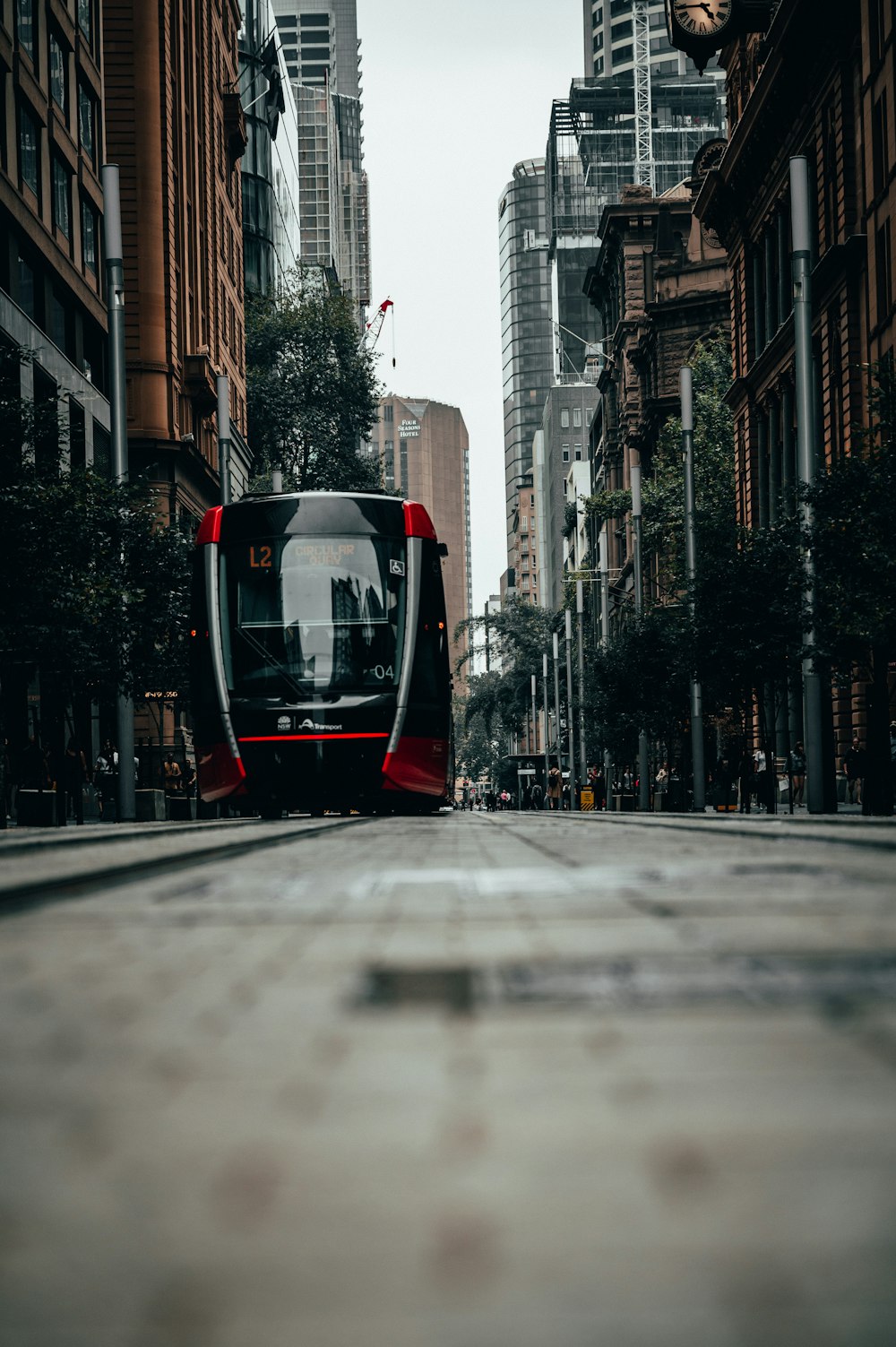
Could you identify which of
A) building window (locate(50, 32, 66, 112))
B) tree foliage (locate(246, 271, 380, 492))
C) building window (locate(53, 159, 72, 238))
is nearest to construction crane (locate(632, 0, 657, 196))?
tree foliage (locate(246, 271, 380, 492))

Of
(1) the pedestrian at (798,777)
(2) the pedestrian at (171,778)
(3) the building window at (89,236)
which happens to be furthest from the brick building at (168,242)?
(1) the pedestrian at (798,777)

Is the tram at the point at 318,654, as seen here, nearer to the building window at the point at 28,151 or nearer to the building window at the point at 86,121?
the building window at the point at 28,151

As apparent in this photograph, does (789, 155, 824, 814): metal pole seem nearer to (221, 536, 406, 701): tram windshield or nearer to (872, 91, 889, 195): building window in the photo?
(221, 536, 406, 701): tram windshield

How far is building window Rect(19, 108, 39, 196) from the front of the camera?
31.4 meters

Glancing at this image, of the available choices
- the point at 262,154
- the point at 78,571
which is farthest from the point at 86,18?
the point at 262,154

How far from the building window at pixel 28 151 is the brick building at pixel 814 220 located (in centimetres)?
1582

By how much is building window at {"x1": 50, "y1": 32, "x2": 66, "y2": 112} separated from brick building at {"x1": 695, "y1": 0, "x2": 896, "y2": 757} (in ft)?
54.5

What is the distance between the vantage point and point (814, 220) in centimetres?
4112

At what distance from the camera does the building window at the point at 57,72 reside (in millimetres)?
34469

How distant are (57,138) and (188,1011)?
36591 mm

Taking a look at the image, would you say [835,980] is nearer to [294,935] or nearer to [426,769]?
[294,935]

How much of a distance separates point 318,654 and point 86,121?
2698 centimetres

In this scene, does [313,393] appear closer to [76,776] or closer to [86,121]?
[86,121]

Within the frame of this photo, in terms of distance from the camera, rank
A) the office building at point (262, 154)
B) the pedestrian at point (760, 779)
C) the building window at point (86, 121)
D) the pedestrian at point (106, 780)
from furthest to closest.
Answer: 1. the office building at point (262, 154)
2. the building window at point (86, 121)
3. the pedestrian at point (760, 779)
4. the pedestrian at point (106, 780)
